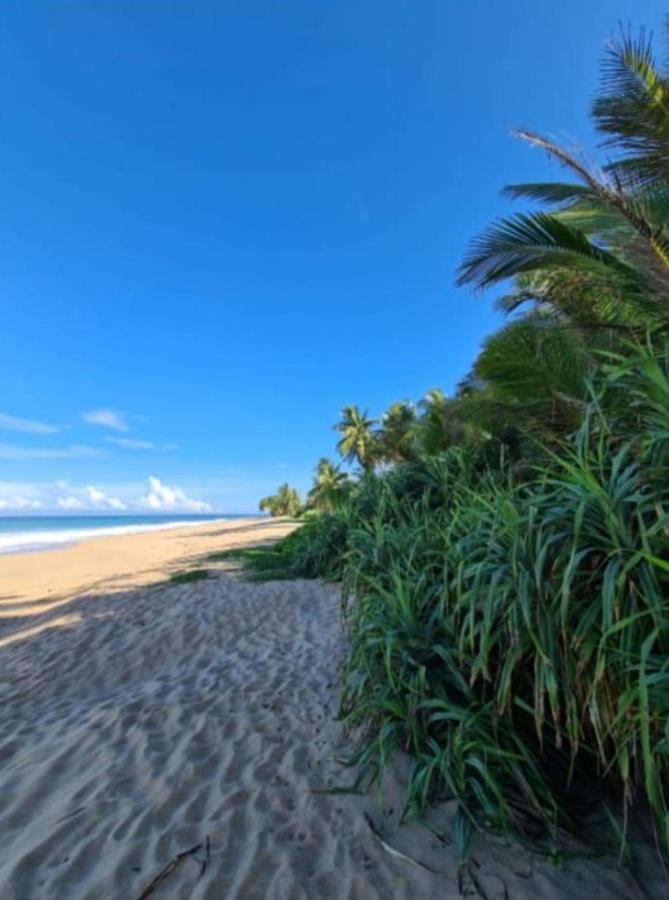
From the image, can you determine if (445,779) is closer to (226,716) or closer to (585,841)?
(585,841)

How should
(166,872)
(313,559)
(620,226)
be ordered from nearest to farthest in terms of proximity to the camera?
1. (166,872)
2. (620,226)
3. (313,559)

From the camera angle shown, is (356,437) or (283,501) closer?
(356,437)

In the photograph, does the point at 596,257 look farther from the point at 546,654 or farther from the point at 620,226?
the point at 546,654

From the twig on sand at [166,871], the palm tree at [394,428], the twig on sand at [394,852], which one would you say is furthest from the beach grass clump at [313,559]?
the palm tree at [394,428]

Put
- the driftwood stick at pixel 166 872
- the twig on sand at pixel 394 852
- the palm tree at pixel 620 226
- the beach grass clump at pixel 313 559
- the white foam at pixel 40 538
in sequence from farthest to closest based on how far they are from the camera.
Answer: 1. the white foam at pixel 40 538
2. the beach grass clump at pixel 313 559
3. the palm tree at pixel 620 226
4. the twig on sand at pixel 394 852
5. the driftwood stick at pixel 166 872

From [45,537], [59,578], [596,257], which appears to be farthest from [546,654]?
[45,537]

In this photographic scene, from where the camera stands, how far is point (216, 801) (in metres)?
2.36

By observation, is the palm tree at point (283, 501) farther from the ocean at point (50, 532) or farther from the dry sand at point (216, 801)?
the dry sand at point (216, 801)

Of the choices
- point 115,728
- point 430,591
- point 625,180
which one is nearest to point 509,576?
point 430,591

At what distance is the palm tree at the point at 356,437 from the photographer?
34.6 metres

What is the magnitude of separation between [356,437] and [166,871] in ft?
114

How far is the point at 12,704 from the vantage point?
4.22m

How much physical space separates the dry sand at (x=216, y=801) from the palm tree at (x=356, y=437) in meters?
28.7

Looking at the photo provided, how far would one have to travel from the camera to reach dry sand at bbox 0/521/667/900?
1.90 meters
